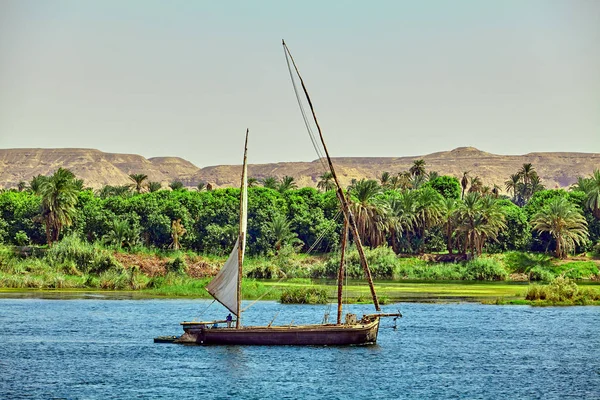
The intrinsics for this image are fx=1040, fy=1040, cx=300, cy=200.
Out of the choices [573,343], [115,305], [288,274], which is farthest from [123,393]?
[288,274]

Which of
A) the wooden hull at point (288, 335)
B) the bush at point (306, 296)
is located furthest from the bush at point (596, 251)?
the wooden hull at point (288, 335)

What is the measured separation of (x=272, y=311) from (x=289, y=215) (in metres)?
71.8

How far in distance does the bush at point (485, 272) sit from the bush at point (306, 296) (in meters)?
39.4

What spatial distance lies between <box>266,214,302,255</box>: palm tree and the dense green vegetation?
0.19 meters

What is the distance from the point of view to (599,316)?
257ft

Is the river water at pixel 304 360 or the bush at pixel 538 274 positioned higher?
the bush at pixel 538 274

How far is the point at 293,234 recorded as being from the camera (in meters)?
138

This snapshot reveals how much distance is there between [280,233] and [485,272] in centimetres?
3126

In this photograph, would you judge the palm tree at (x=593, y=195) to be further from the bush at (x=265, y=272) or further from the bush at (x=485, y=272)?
the bush at (x=265, y=272)

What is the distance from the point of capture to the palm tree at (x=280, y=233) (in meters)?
138

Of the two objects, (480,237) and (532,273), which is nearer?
(532,273)

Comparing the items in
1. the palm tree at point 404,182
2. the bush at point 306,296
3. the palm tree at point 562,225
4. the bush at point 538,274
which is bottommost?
the bush at point 306,296

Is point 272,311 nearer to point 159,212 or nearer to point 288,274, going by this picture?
point 288,274

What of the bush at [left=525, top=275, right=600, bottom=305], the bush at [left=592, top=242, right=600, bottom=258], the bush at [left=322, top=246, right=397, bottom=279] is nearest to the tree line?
the bush at [left=592, top=242, right=600, bottom=258]
